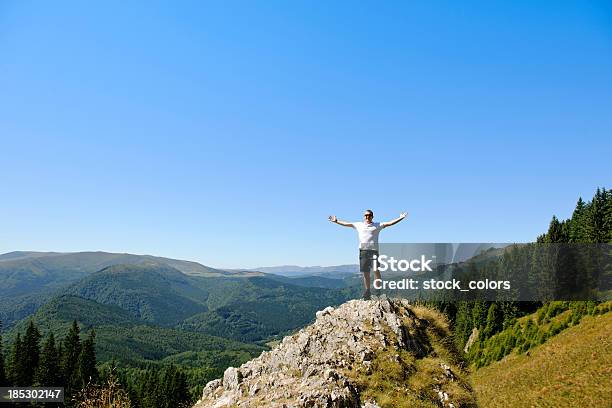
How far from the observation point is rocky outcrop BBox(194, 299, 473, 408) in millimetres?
10469

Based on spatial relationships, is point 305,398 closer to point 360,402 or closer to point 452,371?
point 360,402

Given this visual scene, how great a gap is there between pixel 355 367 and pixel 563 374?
143ft

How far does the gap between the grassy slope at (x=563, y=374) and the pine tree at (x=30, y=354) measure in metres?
72.1

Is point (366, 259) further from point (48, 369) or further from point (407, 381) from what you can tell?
point (48, 369)

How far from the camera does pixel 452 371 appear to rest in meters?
12.7

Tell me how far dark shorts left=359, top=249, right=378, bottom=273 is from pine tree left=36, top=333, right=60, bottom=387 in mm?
74652

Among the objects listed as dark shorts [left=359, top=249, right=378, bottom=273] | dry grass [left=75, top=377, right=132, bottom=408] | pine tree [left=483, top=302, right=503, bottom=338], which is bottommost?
pine tree [left=483, top=302, right=503, bottom=338]

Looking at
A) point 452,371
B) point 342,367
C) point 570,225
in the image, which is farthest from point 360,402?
point 570,225

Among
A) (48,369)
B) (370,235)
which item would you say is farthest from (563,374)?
(48,369)

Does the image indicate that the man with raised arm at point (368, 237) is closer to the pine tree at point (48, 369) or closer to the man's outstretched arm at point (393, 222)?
the man's outstretched arm at point (393, 222)

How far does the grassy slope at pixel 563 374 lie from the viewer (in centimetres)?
3634
